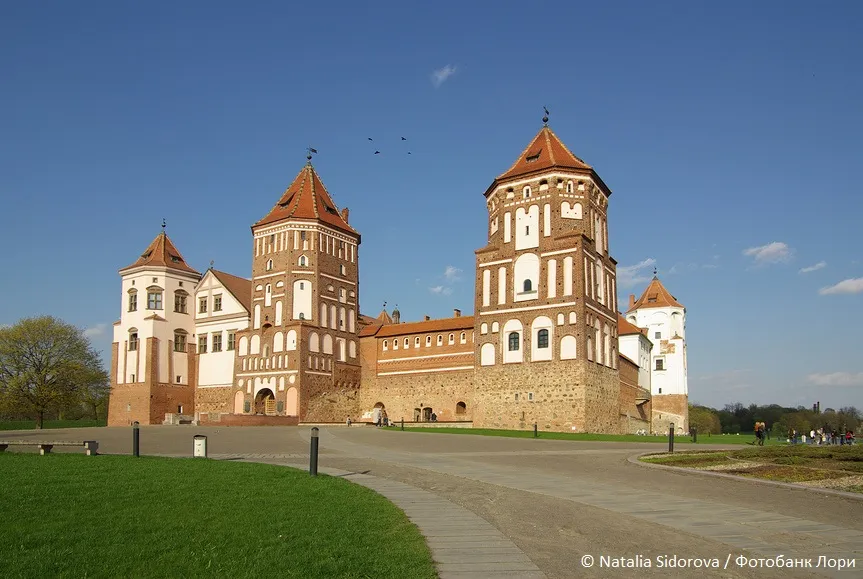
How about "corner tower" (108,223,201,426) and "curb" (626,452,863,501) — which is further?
"corner tower" (108,223,201,426)

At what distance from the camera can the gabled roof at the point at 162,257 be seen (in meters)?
65.5

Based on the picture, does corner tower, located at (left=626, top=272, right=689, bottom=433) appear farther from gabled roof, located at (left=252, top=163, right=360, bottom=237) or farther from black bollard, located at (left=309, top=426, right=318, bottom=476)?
black bollard, located at (left=309, top=426, right=318, bottom=476)

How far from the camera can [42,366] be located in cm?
6406

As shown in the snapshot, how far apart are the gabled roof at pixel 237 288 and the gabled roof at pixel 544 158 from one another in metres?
25.4

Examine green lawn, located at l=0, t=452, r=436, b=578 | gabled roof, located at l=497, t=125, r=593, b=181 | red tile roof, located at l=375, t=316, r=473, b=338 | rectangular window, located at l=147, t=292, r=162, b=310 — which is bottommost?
green lawn, located at l=0, t=452, r=436, b=578

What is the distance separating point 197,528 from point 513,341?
43004mm

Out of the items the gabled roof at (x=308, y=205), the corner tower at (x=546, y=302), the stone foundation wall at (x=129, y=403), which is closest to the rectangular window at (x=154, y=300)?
the stone foundation wall at (x=129, y=403)

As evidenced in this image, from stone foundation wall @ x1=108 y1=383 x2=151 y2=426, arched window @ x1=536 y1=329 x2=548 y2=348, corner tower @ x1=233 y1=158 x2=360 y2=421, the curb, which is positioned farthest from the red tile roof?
the curb

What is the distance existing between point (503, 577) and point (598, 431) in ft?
141

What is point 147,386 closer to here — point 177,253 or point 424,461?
point 177,253

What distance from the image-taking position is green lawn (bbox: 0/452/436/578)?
7.82m

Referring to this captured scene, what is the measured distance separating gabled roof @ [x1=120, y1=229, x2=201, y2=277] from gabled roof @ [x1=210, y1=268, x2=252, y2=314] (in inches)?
117

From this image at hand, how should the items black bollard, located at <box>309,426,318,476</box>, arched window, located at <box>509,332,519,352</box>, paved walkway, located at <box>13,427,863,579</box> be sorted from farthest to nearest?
1. arched window, located at <box>509,332,519,352</box>
2. black bollard, located at <box>309,426,318,476</box>
3. paved walkway, located at <box>13,427,863,579</box>

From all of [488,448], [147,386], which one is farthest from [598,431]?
[147,386]
